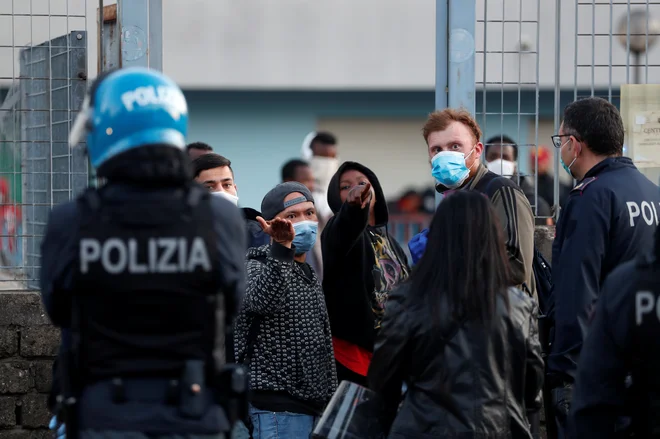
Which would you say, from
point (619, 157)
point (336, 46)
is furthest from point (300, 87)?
point (619, 157)

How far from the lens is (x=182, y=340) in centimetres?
304

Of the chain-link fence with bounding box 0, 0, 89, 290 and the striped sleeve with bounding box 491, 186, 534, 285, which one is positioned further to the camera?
the chain-link fence with bounding box 0, 0, 89, 290

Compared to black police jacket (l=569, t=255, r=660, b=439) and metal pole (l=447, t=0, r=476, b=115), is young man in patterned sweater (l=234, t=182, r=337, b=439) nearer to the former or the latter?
metal pole (l=447, t=0, r=476, b=115)

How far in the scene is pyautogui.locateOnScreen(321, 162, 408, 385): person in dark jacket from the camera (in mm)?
5164

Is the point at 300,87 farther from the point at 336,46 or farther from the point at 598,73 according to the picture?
the point at 598,73

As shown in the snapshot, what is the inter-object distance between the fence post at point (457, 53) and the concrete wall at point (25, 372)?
2353 mm

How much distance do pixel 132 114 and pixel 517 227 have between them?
2250 mm

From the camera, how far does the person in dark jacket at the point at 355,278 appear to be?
516 centimetres

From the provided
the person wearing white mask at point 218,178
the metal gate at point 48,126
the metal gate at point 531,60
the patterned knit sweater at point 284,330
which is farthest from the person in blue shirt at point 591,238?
the metal gate at point 48,126

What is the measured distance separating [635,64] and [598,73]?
0.89 feet

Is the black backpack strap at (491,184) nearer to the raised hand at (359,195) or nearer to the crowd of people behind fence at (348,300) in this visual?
the crowd of people behind fence at (348,300)

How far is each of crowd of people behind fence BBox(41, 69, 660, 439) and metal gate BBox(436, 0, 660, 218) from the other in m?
0.71

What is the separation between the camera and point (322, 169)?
10008 millimetres

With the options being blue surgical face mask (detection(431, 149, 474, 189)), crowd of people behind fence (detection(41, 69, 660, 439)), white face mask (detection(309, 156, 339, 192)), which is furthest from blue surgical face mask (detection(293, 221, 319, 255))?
white face mask (detection(309, 156, 339, 192))
